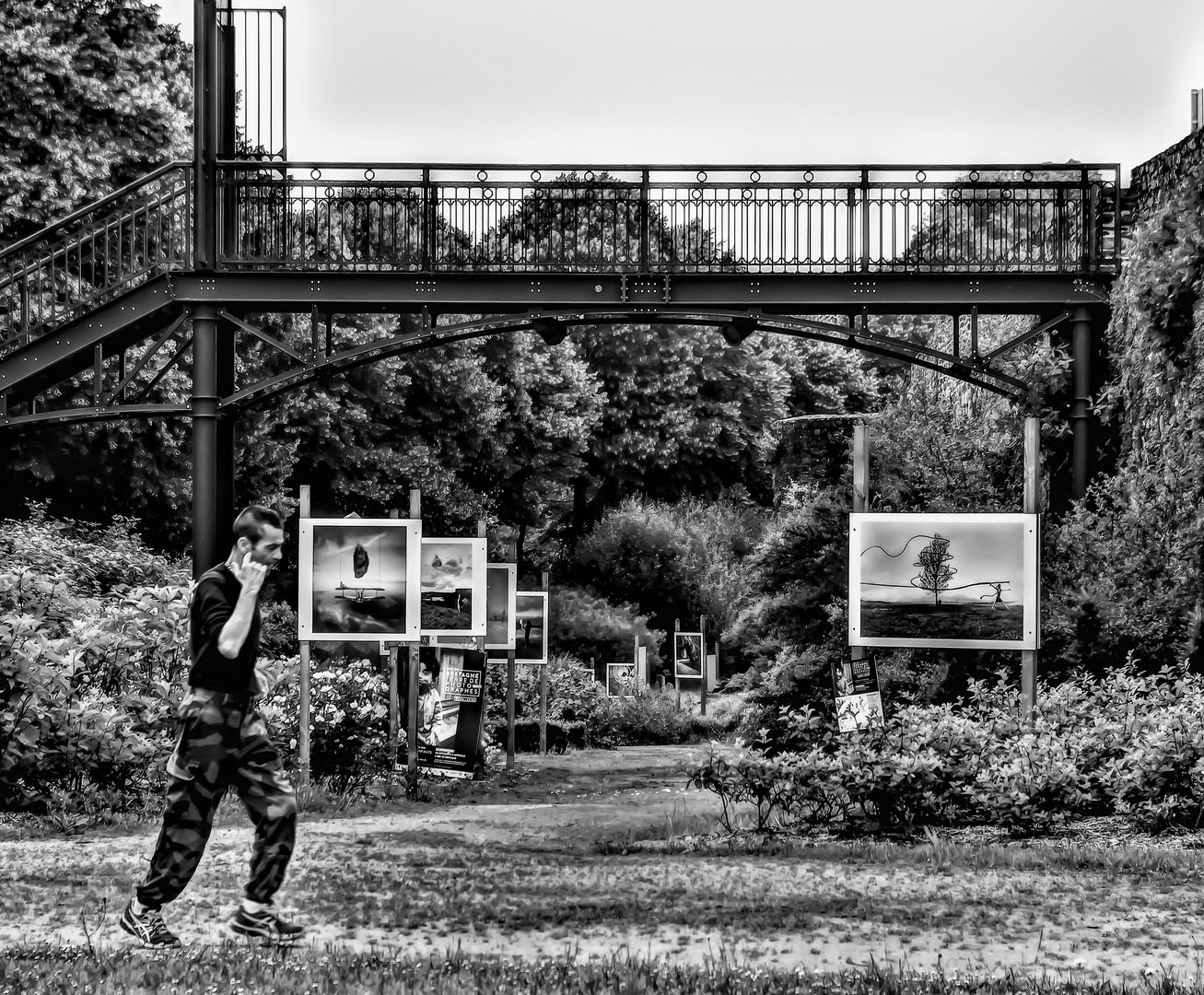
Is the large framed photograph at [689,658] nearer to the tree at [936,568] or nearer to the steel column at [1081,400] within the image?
the steel column at [1081,400]

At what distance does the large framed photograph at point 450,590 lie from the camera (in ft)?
56.3

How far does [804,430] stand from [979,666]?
15269mm

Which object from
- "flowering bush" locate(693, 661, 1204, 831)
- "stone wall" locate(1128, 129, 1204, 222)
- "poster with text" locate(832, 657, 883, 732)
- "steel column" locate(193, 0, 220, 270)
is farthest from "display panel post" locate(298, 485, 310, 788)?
"stone wall" locate(1128, 129, 1204, 222)

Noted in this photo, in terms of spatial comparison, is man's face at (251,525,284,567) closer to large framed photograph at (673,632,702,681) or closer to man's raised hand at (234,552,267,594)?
man's raised hand at (234,552,267,594)

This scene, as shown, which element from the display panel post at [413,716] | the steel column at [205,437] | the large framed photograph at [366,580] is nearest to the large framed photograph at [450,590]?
the display panel post at [413,716]

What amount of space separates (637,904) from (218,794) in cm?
262

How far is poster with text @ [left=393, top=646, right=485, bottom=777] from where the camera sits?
54.1 feet

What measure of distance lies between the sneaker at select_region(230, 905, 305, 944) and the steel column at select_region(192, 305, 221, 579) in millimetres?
12322

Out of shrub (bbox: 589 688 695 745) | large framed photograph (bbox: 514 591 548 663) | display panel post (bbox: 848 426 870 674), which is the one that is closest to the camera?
display panel post (bbox: 848 426 870 674)

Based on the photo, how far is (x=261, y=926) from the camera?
760 cm

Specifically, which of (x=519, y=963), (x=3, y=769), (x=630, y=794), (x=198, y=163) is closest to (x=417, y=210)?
(x=198, y=163)

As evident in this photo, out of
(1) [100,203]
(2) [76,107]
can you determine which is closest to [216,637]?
(1) [100,203]

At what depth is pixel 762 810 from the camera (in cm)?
1289

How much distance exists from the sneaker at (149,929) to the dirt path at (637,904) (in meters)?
0.27
